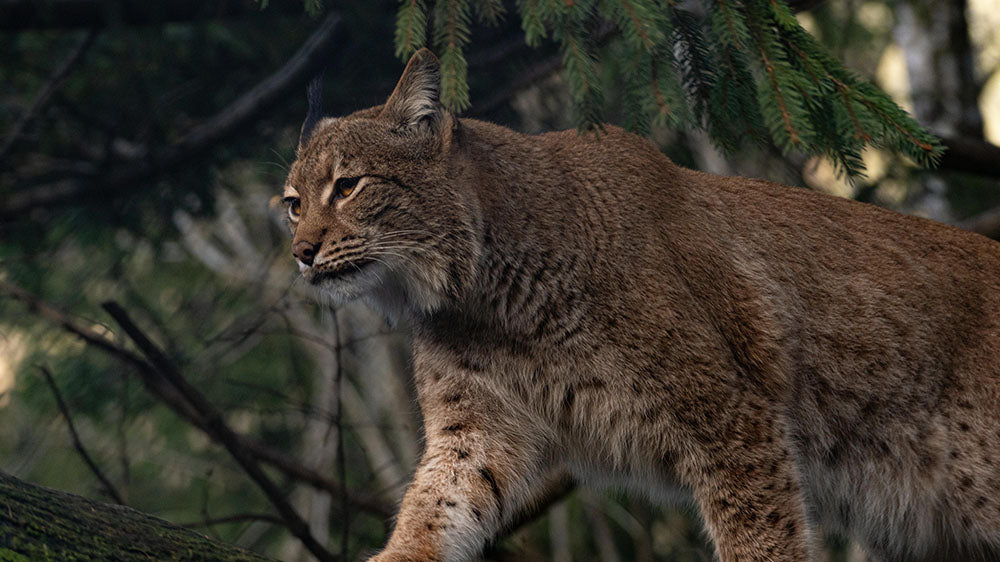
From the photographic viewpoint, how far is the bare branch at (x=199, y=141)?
192 inches

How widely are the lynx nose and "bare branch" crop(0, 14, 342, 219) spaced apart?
1.65 metres

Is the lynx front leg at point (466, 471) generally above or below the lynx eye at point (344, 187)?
below

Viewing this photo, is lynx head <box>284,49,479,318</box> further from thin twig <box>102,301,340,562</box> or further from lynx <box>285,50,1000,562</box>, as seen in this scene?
thin twig <box>102,301,340,562</box>

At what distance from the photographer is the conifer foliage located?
3094 mm

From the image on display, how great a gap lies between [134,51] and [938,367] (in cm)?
460

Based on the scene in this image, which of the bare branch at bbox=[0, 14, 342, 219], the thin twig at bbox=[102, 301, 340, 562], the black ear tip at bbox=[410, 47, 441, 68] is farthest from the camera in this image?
the bare branch at bbox=[0, 14, 342, 219]

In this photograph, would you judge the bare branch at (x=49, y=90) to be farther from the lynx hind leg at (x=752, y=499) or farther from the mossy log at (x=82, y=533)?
the lynx hind leg at (x=752, y=499)

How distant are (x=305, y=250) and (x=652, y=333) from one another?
126 cm

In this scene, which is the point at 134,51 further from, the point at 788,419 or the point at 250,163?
the point at 788,419

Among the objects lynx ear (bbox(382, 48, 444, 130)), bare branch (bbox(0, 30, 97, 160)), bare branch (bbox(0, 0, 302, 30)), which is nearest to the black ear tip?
lynx ear (bbox(382, 48, 444, 130))

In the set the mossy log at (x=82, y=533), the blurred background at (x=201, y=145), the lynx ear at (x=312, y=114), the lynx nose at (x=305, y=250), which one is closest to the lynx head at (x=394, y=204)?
the lynx nose at (x=305, y=250)

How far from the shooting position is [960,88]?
6961mm

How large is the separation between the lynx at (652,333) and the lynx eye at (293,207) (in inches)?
1.2

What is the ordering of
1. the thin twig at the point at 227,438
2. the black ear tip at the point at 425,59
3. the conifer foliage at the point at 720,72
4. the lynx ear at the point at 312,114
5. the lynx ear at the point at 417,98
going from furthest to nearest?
the thin twig at the point at 227,438
the lynx ear at the point at 312,114
the lynx ear at the point at 417,98
the black ear tip at the point at 425,59
the conifer foliage at the point at 720,72
